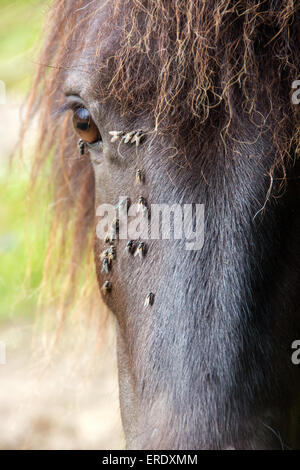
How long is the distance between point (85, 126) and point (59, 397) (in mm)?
2860

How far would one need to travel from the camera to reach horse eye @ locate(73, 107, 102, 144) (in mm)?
2037

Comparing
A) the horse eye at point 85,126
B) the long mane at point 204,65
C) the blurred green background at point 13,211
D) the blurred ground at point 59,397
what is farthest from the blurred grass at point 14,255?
the long mane at point 204,65

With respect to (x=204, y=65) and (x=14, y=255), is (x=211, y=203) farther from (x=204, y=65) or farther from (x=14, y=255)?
(x=14, y=255)

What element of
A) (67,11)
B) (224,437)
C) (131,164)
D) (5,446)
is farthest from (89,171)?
(5,446)

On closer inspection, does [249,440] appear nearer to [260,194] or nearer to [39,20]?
[260,194]

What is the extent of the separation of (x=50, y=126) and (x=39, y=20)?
2.06ft

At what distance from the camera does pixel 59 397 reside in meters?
4.50

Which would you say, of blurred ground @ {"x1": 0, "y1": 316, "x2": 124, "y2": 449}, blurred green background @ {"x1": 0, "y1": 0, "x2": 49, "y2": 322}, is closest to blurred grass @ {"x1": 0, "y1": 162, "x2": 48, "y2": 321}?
blurred green background @ {"x1": 0, "y1": 0, "x2": 49, "y2": 322}

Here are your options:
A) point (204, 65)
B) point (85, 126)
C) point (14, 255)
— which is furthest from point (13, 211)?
point (204, 65)

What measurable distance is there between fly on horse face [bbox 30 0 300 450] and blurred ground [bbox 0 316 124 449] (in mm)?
1692

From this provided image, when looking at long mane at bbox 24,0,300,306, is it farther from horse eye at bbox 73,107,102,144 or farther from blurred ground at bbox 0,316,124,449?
blurred ground at bbox 0,316,124,449

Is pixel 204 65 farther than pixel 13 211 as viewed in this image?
No

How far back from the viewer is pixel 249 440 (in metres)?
1.50

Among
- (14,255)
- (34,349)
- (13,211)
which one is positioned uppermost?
(13,211)
